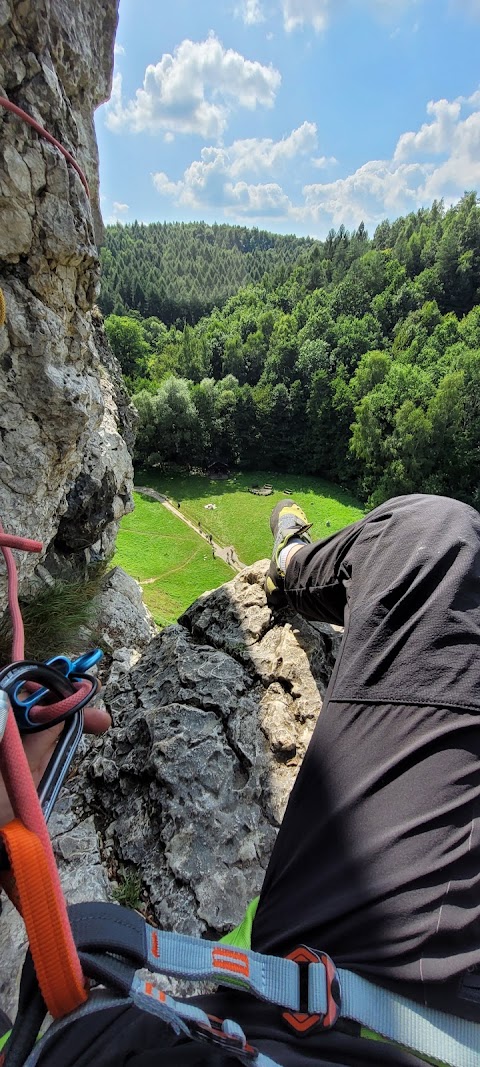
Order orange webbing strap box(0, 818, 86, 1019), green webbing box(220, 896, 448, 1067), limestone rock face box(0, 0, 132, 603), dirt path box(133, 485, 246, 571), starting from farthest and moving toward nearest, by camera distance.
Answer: dirt path box(133, 485, 246, 571), limestone rock face box(0, 0, 132, 603), green webbing box(220, 896, 448, 1067), orange webbing strap box(0, 818, 86, 1019)

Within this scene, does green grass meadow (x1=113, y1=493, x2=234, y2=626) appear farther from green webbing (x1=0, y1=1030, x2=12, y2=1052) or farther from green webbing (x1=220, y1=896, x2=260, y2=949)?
green webbing (x1=0, y1=1030, x2=12, y2=1052)

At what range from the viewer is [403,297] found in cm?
5194

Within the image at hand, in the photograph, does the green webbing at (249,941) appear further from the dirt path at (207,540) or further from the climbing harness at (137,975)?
the dirt path at (207,540)

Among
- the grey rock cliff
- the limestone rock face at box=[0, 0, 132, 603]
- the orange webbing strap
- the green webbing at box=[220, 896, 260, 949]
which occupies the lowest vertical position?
the grey rock cliff

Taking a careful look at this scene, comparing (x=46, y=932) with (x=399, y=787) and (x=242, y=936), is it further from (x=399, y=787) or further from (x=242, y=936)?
(x=399, y=787)

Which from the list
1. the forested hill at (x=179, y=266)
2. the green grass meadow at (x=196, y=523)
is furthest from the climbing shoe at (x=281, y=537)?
the forested hill at (x=179, y=266)

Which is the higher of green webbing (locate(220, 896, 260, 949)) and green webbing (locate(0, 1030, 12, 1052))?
green webbing (locate(0, 1030, 12, 1052))

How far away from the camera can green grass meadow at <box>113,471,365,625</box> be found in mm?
17781

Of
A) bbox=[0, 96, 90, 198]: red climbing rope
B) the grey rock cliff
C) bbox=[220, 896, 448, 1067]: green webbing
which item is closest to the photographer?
bbox=[220, 896, 448, 1067]: green webbing

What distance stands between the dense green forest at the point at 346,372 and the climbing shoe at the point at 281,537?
29909 mm

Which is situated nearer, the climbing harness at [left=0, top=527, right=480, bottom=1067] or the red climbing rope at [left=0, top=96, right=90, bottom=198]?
the climbing harness at [left=0, top=527, right=480, bottom=1067]

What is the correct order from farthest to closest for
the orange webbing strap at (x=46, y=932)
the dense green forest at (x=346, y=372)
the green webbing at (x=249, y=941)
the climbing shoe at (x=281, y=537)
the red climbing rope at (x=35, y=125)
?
the dense green forest at (x=346, y=372) < the climbing shoe at (x=281, y=537) < the red climbing rope at (x=35, y=125) < the green webbing at (x=249, y=941) < the orange webbing strap at (x=46, y=932)

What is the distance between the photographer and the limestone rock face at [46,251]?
268cm

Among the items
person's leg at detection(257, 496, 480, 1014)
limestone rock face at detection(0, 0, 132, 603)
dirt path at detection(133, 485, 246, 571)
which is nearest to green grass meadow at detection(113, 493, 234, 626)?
dirt path at detection(133, 485, 246, 571)
